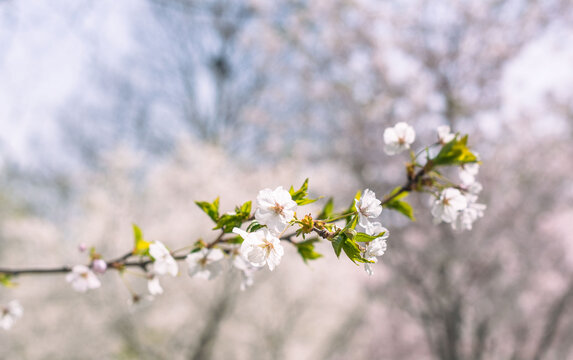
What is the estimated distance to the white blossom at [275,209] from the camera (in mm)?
638

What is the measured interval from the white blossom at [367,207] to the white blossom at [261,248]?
16 cm

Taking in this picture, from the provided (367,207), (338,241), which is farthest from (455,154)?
(338,241)

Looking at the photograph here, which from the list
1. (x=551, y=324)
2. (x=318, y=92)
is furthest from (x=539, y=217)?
(x=318, y=92)

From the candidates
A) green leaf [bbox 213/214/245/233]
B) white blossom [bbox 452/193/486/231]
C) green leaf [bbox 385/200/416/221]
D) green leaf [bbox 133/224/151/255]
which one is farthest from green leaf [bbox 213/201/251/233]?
white blossom [bbox 452/193/486/231]

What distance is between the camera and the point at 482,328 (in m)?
4.42

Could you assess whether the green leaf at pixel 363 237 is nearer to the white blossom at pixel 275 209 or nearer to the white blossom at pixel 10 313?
the white blossom at pixel 275 209

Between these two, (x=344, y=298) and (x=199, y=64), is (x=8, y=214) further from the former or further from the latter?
(x=344, y=298)

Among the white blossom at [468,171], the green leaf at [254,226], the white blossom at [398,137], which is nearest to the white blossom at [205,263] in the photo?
the green leaf at [254,226]

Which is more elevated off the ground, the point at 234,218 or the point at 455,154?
the point at 455,154

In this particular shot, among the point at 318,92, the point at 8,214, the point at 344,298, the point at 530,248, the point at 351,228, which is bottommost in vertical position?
the point at 351,228

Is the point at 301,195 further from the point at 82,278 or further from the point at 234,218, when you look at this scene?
the point at 82,278

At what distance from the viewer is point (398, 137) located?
3.06 ft

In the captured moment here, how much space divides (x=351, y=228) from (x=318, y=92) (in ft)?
16.3

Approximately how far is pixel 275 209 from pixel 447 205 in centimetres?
41
